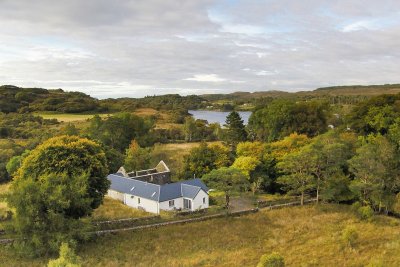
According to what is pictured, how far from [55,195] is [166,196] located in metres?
11.8

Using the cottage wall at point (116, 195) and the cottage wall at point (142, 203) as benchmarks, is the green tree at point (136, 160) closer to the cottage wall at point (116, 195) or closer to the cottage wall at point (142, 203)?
the cottage wall at point (116, 195)

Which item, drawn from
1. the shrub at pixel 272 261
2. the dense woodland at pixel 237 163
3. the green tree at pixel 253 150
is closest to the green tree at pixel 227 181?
the dense woodland at pixel 237 163

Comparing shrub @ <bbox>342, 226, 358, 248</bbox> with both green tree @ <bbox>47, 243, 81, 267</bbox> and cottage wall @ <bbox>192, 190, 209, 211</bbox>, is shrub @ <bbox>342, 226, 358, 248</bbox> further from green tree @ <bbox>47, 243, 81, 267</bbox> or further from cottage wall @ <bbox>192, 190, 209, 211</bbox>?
green tree @ <bbox>47, 243, 81, 267</bbox>

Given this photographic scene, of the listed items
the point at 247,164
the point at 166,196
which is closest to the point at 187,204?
the point at 166,196

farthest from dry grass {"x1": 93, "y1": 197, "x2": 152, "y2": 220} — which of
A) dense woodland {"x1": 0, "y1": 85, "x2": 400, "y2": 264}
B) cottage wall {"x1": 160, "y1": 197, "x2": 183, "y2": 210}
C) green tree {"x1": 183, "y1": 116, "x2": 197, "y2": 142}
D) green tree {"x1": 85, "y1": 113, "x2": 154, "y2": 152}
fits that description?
green tree {"x1": 183, "y1": 116, "x2": 197, "y2": 142}

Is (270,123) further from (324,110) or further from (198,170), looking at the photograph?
(198,170)

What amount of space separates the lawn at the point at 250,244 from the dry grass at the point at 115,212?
3.78 m

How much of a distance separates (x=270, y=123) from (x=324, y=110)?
9.36 metres

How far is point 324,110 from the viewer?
198ft

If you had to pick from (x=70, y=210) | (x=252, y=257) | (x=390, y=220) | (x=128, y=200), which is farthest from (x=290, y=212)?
(x=70, y=210)

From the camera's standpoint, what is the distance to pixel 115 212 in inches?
1387

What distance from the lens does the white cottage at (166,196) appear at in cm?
3559

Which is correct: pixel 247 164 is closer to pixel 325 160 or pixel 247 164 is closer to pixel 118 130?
pixel 325 160

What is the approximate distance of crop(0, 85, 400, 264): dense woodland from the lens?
85.8ft
